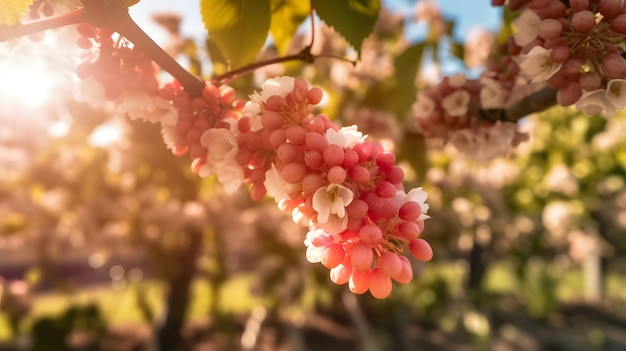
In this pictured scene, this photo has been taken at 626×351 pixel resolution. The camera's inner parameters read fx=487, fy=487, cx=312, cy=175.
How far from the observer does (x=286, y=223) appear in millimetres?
3086

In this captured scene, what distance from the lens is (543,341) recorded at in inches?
211

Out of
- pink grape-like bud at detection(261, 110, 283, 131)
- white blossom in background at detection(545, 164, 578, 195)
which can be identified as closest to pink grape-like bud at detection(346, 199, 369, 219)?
pink grape-like bud at detection(261, 110, 283, 131)

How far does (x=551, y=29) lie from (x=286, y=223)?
A: 261cm

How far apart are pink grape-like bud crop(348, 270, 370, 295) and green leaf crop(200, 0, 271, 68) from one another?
0.37m

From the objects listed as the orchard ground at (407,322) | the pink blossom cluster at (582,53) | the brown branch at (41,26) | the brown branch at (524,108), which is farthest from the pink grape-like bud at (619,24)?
the orchard ground at (407,322)

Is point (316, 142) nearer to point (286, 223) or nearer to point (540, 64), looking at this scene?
point (540, 64)

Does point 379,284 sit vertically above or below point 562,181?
above

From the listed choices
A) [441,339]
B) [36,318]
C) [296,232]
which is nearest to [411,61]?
[296,232]

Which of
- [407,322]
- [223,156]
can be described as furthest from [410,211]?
[407,322]

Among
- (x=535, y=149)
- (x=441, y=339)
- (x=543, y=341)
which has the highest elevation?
(x=535, y=149)

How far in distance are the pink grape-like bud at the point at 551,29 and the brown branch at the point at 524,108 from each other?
0.13m

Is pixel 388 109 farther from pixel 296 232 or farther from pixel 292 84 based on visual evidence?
pixel 292 84

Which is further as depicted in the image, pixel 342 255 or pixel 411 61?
pixel 411 61

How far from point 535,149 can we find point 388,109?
8.97 feet
